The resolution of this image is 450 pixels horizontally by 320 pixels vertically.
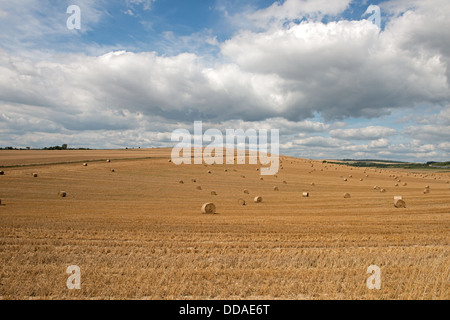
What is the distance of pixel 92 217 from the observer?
19016 millimetres

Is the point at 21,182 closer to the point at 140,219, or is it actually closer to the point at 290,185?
the point at 140,219

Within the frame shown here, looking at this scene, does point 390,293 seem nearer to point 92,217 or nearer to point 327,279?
point 327,279

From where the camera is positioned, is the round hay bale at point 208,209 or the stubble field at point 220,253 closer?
the stubble field at point 220,253

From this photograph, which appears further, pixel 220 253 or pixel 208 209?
pixel 208 209

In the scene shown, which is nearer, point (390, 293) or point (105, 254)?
point (390, 293)

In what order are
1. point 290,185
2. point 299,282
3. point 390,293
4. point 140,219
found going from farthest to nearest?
point 290,185, point 140,219, point 299,282, point 390,293

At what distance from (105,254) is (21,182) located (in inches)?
1208

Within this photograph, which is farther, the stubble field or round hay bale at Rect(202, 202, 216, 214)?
round hay bale at Rect(202, 202, 216, 214)
